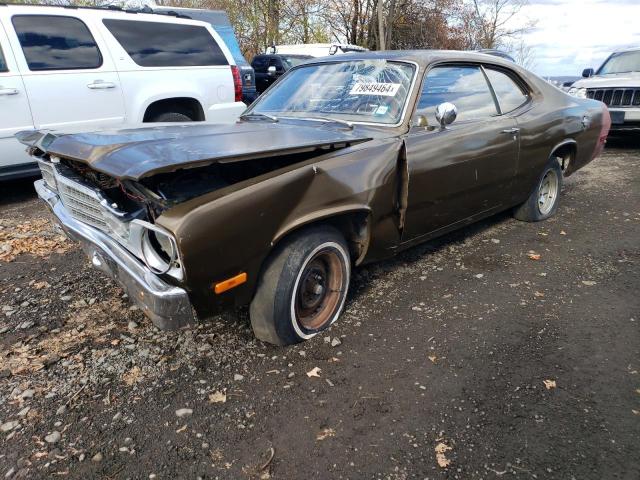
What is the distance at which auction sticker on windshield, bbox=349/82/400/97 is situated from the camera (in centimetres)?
338

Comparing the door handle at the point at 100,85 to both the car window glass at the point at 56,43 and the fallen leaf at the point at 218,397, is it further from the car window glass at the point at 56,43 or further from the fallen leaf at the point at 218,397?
the fallen leaf at the point at 218,397

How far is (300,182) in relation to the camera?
2.54m

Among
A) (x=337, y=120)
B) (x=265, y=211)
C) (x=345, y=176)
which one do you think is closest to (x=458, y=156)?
(x=337, y=120)

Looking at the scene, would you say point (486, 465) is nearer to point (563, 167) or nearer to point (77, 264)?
point (77, 264)

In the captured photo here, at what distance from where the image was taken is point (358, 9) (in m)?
26.0

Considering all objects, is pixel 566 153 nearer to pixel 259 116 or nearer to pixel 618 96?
pixel 259 116

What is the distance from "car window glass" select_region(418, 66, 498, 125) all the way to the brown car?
14 mm

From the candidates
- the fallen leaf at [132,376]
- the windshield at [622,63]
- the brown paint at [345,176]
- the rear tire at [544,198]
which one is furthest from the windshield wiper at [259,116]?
the windshield at [622,63]

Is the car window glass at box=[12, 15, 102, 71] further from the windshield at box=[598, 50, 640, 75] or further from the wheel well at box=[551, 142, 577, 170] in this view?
the windshield at box=[598, 50, 640, 75]

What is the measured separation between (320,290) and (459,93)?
1991 mm

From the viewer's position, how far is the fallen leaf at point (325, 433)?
7.15 feet

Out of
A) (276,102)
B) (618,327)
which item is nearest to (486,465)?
(618,327)

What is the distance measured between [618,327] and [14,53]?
19.8ft

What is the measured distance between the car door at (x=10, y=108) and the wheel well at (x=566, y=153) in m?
5.49
